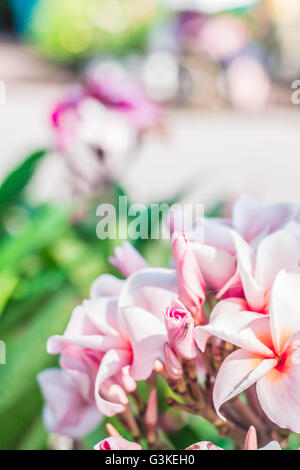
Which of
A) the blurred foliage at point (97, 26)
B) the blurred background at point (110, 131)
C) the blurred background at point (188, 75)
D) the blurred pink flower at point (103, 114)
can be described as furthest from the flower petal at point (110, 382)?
the blurred foliage at point (97, 26)

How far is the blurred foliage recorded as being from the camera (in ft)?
18.6

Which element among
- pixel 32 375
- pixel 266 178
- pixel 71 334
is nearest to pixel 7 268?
pixel 32 375

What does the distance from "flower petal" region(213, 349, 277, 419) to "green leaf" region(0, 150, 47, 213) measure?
1.68 ft

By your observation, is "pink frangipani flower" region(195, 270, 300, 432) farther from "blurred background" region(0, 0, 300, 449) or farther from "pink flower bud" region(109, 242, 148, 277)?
"blurred background" region(0, 0, 300, 449)

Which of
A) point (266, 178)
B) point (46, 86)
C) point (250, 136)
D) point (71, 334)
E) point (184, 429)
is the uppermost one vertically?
point (46, 86)

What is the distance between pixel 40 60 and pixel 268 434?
633 centimetres

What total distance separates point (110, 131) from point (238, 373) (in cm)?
79

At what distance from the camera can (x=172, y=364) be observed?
1.02 ft

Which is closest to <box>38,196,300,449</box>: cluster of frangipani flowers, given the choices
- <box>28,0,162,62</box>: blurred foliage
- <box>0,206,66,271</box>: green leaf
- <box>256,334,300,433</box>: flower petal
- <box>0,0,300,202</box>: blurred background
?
<box>256,334,300,433</box>: flower petal

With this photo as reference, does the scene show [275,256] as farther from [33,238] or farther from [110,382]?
[33,238]

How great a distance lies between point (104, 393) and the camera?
32 centimetres

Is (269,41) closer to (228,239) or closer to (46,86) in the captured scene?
(46,86)

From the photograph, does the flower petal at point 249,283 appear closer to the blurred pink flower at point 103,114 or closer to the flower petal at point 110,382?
the flower petal at point 110,382

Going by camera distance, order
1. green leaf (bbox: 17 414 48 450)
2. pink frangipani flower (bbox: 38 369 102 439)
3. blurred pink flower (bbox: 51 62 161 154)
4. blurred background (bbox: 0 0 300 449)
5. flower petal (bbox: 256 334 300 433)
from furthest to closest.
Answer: blurred pink flower (bbox: 51 62 161 154) → blurred background (bbox: 0 0 300 449) → green leaf (bbox: 17 414 48 450) → pink frangipani flower (bbox: 38 369 102 439) → flower petal (bbox: 256 334 300 433)
